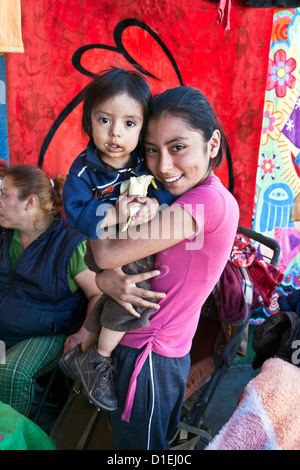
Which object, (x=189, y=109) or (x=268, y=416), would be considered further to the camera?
(x=268, y=416)

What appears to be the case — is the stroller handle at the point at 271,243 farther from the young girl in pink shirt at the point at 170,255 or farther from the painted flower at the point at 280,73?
the painted flower at the point at 280,73

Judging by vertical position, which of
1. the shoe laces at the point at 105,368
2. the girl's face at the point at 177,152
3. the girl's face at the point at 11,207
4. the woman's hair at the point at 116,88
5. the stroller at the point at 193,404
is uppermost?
the woman's hair at the point at 116,88

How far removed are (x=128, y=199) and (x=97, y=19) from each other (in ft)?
6.56

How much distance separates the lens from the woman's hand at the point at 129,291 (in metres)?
1.38

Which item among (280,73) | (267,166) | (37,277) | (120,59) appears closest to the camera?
(37,277)

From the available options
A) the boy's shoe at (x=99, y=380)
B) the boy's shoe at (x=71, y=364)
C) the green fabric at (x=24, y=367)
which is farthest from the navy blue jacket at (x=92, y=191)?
the green fabric at (x=24, y=367)

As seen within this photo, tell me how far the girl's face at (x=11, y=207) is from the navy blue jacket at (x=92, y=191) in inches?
45.5

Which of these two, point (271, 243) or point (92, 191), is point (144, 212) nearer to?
point (92, 191)

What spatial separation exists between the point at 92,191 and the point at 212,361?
50.5 inches

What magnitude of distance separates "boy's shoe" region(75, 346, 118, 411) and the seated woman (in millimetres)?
851

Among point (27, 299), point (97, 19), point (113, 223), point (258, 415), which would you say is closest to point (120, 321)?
point (113, 223)

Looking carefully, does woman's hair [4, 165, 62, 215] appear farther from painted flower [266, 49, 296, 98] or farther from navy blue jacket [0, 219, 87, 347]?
painted flower [266, 49, 296, 98]

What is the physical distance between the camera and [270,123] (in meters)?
3.25

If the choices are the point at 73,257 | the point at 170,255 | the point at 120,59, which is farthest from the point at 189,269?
the point at 120,59
